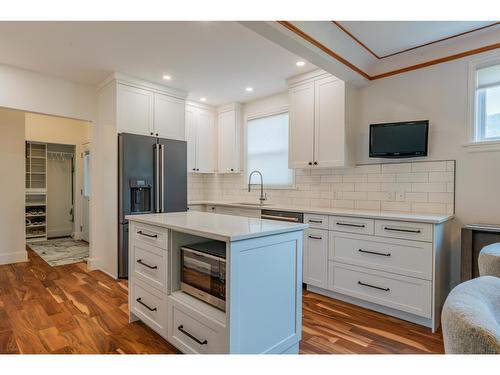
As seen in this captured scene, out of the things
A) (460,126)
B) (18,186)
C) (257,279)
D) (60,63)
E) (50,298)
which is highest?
(60,63)

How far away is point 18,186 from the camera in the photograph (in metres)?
4.50

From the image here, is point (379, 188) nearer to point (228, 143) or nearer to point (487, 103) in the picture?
point (487, 103)

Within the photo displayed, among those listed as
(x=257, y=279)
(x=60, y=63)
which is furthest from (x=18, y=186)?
(x=257, y=279)

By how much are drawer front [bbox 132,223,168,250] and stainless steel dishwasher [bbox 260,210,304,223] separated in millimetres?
1656

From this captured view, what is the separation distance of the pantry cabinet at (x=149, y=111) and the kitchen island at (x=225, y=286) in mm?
2028

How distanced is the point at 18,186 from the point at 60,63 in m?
2.32

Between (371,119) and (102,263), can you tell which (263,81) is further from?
(102,263)

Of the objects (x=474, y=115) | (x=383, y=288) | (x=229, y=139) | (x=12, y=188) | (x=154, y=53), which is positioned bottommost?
(x=383, y=288)

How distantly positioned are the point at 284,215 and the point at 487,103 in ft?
7.39

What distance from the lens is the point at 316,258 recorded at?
10.3 feet

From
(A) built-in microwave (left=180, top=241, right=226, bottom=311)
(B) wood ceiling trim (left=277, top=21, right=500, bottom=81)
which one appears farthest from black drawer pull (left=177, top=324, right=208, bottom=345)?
(B) wood ceiling trim (left=277, top=21, right=500, bottom=81)

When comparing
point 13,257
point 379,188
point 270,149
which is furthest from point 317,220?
point 13,257

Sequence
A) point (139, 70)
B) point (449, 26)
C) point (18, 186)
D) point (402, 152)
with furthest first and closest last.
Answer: point (18, 186) → point (139, 70) → point (402, 152) → point (449, 26)

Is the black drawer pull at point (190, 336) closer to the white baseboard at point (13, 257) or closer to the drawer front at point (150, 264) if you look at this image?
the drawer front at point (150, 264)
